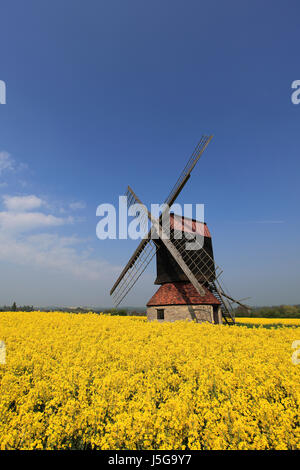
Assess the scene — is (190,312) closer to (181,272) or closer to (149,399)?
(181,272)

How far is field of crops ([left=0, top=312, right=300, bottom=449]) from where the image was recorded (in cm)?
339

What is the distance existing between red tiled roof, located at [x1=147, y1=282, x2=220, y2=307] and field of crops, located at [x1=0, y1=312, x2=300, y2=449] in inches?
344

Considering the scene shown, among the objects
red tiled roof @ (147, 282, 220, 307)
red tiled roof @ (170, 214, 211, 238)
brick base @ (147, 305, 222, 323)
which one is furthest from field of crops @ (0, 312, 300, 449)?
red tiled roof @ (170, 214, 211, 238)

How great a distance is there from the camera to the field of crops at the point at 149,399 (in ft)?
11.1

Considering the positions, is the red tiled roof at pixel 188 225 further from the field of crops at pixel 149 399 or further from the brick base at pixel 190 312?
the field of crops at pixel 149 399

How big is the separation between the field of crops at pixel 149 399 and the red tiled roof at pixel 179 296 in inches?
344

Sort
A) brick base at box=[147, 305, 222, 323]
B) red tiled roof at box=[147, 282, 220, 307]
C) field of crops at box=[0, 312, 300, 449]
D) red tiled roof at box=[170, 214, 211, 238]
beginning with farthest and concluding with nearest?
1. red tiled roof at box=[170, 214, 211, 238]
2. red tiled roof at box=[147, 282, 220, 307]
3. brick base at box=[147, 305, 222, 323]
4. field of crops at box=[0, 312, 300, 449]

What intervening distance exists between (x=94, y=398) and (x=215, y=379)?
2.69m

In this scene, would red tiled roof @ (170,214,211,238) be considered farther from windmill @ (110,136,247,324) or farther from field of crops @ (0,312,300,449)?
field of crops @ (0,312,300,449)

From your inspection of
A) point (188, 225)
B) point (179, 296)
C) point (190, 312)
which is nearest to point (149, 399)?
point (190, 312)

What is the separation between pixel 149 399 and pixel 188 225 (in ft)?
55.9

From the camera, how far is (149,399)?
4.12 metres

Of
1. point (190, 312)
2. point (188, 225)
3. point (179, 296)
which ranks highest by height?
point (188, 225)

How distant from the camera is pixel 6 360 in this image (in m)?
6.68
